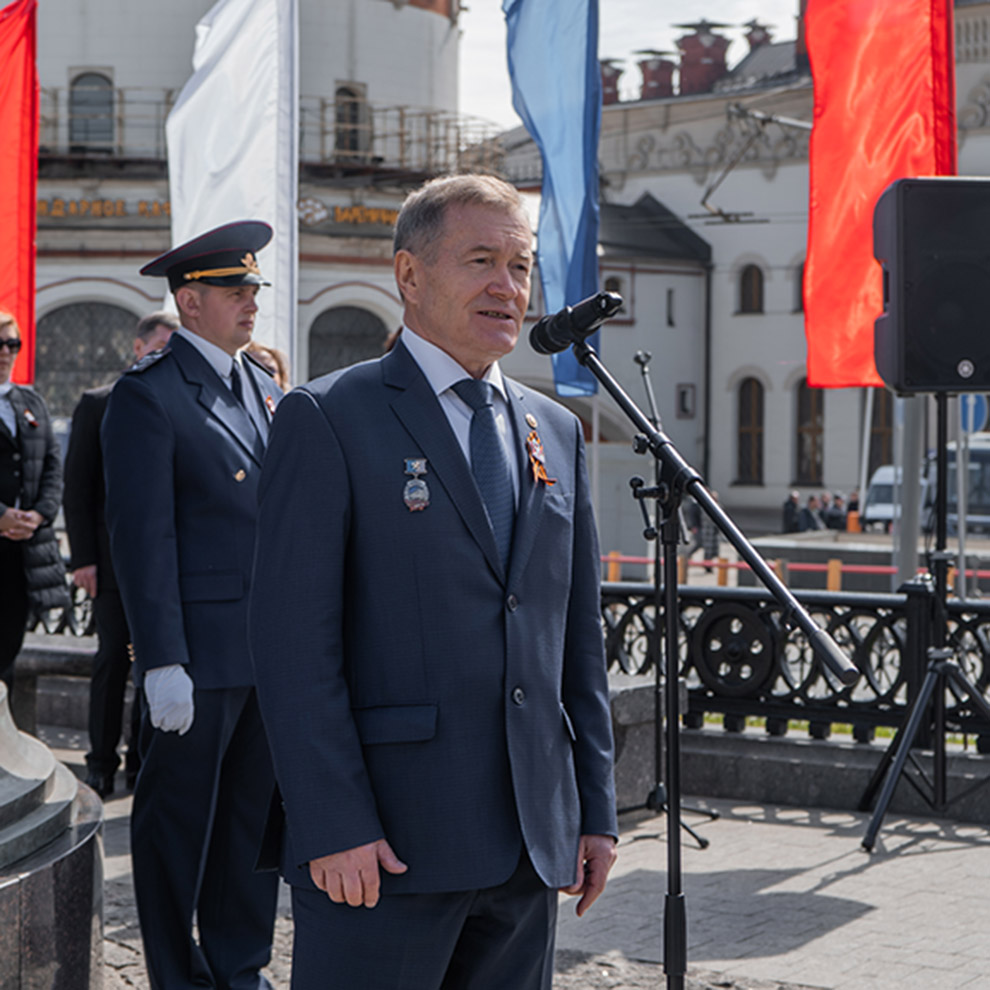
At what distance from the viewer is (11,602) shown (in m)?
7.32

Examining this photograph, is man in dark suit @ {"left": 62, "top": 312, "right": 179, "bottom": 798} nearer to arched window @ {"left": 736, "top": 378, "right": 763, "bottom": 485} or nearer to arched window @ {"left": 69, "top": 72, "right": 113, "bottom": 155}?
arched window @ {"left": 69, "top": 72, "right": 113, "bottom": 155}

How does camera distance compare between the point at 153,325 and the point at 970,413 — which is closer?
the point at 153,325

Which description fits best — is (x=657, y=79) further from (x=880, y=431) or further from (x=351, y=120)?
(x=351, y=120)

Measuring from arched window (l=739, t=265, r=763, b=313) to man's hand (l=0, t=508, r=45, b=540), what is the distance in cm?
4579

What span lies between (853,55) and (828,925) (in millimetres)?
4798

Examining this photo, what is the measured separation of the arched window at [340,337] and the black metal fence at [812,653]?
991 inches

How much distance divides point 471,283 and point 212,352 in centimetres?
181

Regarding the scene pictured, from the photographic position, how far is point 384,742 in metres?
2.69

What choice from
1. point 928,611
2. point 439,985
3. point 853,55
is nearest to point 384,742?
point 439,985

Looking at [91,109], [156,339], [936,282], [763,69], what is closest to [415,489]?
[936,282]

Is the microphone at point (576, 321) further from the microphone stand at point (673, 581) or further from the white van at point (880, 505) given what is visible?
the white van at point (880, 505)

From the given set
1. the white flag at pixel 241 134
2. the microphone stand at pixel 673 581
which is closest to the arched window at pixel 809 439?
the white flag at pixel 241 134

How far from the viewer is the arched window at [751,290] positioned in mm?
51438

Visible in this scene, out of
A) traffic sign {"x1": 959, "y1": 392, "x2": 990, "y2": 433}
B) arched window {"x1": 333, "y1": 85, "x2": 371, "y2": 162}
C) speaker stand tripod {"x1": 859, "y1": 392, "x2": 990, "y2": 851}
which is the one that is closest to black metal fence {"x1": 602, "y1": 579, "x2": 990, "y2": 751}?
speaker stand tripod {"x1": 859, "y1": 392, "x2": 990, "y2": 851}
